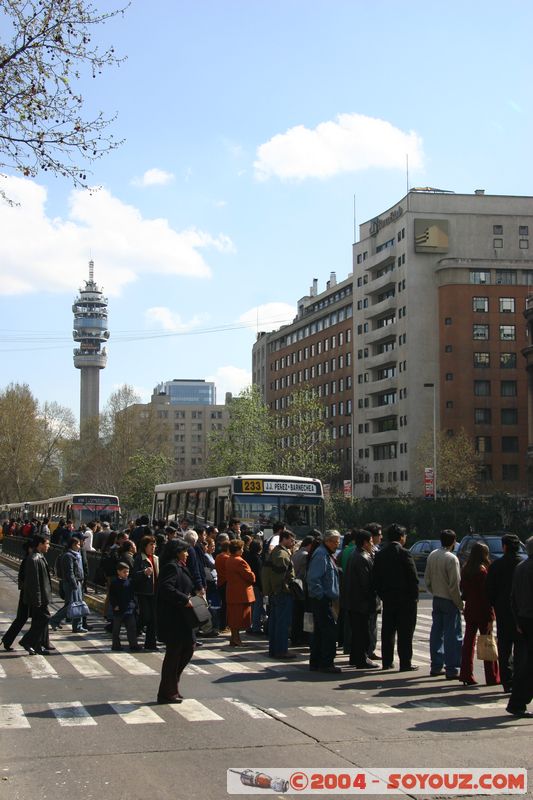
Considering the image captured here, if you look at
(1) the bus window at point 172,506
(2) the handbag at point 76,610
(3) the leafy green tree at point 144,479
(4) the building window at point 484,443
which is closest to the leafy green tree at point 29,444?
(3) the leafy green tree at point 144,479

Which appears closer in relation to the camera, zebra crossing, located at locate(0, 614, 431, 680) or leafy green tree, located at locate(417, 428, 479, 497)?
zebra crossing, located at locate(0, 614, 431, 680)

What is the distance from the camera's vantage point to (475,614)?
38.9 ft

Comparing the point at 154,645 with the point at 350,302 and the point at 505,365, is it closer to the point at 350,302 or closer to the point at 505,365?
the point at 505,365

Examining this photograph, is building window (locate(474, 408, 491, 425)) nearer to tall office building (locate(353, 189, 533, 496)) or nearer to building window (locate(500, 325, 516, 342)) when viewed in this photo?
tall office building (locate(353, 189, 533, 496))

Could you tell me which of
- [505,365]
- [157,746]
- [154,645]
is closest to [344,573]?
[154,645]

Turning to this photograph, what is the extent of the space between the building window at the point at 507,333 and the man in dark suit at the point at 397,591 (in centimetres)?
7491

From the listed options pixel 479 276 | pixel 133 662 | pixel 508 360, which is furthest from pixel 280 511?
pixel 479 276

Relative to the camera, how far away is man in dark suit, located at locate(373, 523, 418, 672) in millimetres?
12867

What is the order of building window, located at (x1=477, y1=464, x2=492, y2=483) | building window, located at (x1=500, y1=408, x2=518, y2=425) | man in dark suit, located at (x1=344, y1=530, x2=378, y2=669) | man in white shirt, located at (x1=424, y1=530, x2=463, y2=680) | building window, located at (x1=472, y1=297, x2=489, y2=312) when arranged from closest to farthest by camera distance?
man in white shirt, located at (x1=424, y1=530, x2=463, y2=680), man in dark suit, located at (x1=344, y1=530, x2=378, y2=669), building window, located at (x1=477, y1=464, x2=492, y2=483), building window, located at (x1=500, y1=408, x2=518, y2=425), building window, located at (x1=472, y1=297, x2=489, y2=312)

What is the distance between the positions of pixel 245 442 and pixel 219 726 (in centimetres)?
6456

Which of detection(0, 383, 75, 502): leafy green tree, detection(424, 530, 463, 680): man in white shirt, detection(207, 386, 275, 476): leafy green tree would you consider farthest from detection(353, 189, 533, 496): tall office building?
detection(424, 530, 463, 680): man in white shirt

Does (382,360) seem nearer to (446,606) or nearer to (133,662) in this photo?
(133,662)

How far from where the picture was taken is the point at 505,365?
280 ft

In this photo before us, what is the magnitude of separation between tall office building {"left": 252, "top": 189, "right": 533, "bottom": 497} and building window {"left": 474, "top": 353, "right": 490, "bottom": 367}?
120 millimetres
